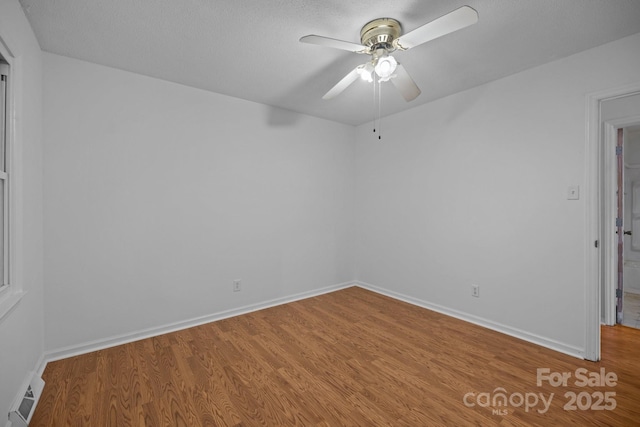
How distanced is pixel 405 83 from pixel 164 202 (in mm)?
2372

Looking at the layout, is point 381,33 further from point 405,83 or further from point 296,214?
point 296,214

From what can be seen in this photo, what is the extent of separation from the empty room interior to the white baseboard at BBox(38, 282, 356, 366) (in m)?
0.02

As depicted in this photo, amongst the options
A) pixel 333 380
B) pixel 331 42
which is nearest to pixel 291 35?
pixel 331 42

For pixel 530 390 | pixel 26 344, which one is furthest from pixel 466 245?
pixel 26 344

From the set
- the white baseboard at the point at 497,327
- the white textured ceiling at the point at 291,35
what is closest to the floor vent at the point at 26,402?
the white textured ceiling at the point at 291,35

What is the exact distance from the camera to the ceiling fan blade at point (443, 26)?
4.58 feet

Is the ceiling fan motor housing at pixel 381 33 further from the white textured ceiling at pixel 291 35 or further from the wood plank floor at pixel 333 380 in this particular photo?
the wood plank floor at pixel 333 380

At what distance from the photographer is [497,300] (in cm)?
274

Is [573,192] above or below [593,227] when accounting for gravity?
above

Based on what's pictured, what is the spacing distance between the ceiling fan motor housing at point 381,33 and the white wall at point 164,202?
5.80ft

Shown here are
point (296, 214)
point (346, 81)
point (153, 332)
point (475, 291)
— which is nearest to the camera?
point (346, 81)

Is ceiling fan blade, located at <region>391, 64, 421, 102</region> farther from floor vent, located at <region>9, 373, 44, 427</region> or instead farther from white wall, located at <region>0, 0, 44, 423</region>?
floor vent, located at <region>9, 373, 44, 427</region>

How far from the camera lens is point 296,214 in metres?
3.69

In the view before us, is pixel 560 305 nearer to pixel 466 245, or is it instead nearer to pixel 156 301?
pixel 466 245
